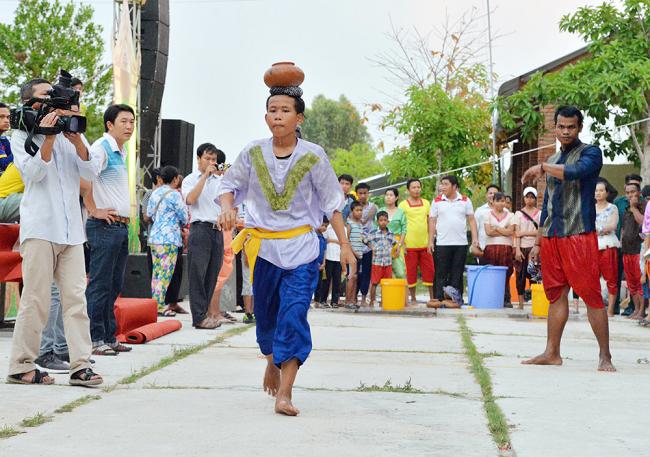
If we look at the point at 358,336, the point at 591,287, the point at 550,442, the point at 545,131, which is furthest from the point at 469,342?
the point at 545,131

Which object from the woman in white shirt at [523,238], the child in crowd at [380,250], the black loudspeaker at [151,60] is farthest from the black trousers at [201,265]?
the black loudspeaker at [151,60]

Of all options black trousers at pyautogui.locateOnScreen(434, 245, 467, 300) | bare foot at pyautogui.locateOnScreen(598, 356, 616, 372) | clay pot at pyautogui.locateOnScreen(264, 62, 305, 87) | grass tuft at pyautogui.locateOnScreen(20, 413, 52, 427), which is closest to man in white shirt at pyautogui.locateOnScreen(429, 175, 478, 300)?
black trousers at pyautogui.locateOnScreen(434, 245, 467, 300)

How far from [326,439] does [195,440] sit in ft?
1.96

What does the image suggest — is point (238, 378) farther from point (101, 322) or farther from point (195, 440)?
point (195, 440)

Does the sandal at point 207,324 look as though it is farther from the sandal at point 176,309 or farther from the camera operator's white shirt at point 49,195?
the camera operator's white shirt at point 49,195

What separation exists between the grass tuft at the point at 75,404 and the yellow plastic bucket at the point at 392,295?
911 cm

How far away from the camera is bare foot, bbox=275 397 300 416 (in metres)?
5.51

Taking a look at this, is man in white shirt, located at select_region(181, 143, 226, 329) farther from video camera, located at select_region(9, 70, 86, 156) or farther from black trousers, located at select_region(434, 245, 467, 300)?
black trousers, located at select_region(434, 245, 467, 300)

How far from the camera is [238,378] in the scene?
6996 millimetres

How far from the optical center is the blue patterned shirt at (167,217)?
12.3m

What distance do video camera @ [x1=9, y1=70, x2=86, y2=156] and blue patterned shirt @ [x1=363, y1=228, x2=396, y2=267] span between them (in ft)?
31.0

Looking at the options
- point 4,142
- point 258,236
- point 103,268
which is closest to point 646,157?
point 4,142

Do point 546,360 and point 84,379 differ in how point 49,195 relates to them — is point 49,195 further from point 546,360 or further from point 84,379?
point 546,360

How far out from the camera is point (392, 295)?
49.0ft
